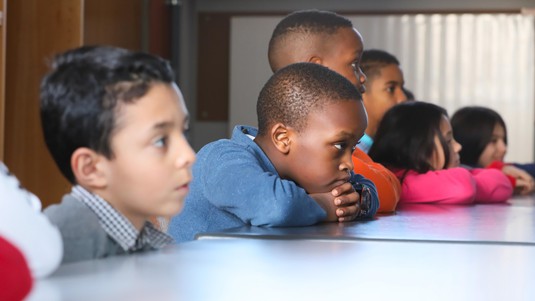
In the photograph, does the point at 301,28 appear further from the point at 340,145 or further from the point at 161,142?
the point at 161,142

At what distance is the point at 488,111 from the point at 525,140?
9.97ft

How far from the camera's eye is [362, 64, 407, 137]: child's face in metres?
2.80

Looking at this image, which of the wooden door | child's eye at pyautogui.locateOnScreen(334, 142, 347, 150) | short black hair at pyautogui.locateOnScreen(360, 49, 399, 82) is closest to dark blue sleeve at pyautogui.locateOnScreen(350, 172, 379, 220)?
child's eye at pyautogui.locateOnScreen(334, 142, 347, 150)

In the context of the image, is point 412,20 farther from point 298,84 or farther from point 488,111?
point 298,84

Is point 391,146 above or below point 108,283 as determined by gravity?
below

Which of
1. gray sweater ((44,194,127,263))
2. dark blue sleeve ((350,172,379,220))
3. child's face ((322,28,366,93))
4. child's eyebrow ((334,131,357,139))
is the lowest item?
dark blue sleeve ((350,172,379,220))

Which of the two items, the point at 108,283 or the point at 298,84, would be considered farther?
the point at 298,84

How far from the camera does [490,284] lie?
0.84 meters

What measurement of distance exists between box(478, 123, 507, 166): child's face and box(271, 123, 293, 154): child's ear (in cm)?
190

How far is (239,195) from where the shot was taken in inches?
55.7

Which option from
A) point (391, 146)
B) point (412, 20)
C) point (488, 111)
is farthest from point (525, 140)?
point (391, 146)

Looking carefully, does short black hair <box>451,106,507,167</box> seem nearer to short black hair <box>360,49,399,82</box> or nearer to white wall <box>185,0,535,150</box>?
short black hair <box>360,49,399,82</box>

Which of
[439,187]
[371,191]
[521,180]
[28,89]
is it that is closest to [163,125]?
[371,191]

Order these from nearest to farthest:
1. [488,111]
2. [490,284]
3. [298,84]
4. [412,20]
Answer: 1. [490,284]
2. [298,84]
3. [488,111]
4. [412,20]
